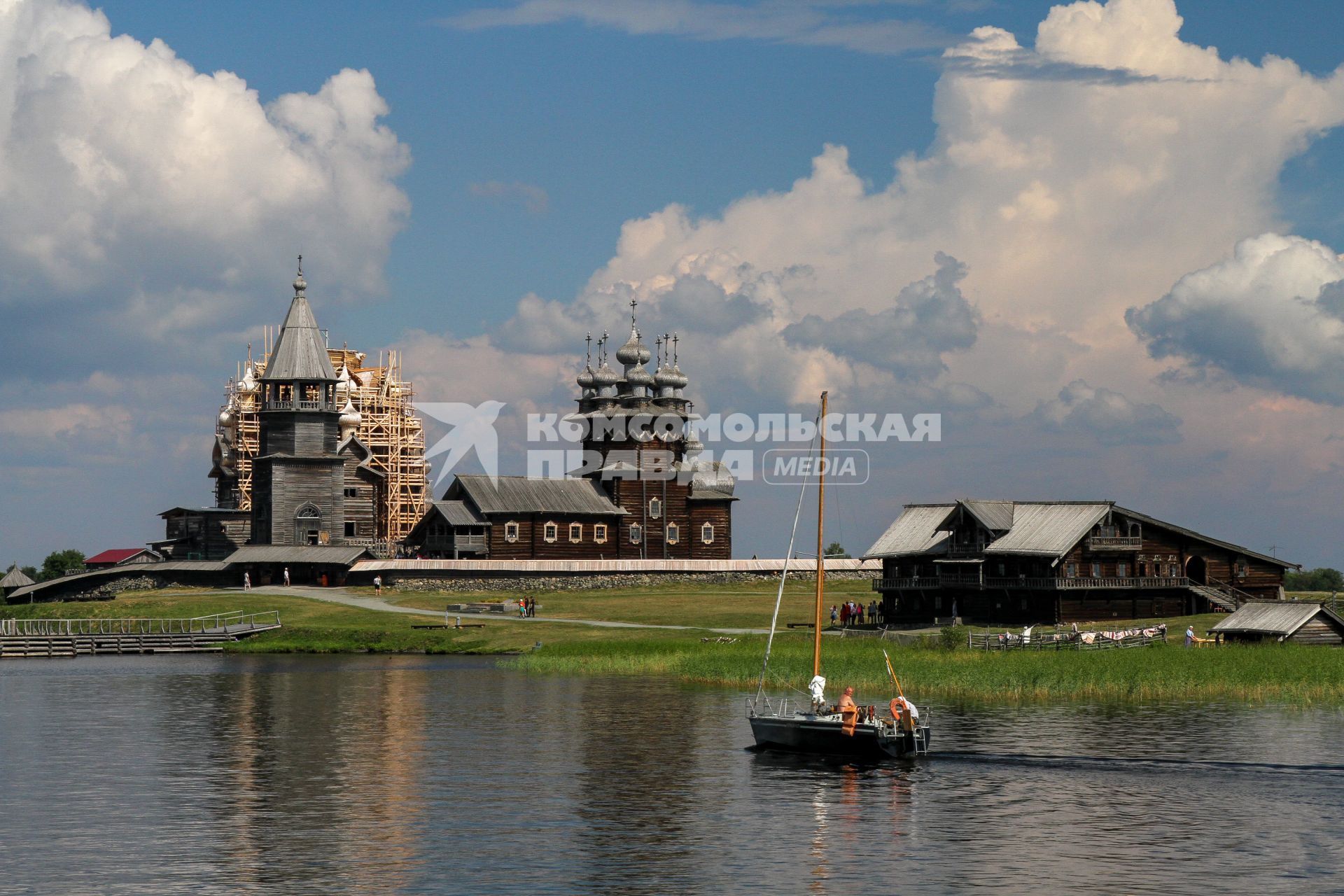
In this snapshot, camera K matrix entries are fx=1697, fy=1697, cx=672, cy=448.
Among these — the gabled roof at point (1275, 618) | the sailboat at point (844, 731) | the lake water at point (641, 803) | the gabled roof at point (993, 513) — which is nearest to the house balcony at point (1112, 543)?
the gabled roof at point (993, 513)

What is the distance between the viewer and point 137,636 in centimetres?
8462

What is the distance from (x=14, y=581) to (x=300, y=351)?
26200 mm

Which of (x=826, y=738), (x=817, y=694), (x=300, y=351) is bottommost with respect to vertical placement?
(x=826, y=738)

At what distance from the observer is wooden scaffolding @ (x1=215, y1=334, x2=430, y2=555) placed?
→ 125375 mm

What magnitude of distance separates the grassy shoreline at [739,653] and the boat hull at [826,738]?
38.6 feet

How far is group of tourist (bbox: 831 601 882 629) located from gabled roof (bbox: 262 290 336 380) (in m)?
41.3

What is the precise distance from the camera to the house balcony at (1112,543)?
7981 cm

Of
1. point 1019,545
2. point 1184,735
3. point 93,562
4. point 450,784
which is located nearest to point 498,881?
point 450,784

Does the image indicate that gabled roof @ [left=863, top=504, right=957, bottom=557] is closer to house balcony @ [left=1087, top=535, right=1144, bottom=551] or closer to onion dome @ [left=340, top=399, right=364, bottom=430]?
house balcony @ [left=1087, top=535, right=1144, bottom=551]

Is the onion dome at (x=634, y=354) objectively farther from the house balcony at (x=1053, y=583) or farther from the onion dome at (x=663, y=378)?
the house balcony at (x=1053, y=583)

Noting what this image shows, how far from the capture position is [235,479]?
12688 centimetres

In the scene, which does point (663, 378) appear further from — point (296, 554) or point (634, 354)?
point (296, 554)

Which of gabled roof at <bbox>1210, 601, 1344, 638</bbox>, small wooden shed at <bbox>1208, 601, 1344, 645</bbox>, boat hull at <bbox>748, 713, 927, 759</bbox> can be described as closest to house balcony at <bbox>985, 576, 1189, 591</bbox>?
Answer: gabled roof at <bbox>1210, 601, 1344, 638</bbox>

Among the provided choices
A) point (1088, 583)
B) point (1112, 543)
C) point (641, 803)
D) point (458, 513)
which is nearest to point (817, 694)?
point (641, 803)
